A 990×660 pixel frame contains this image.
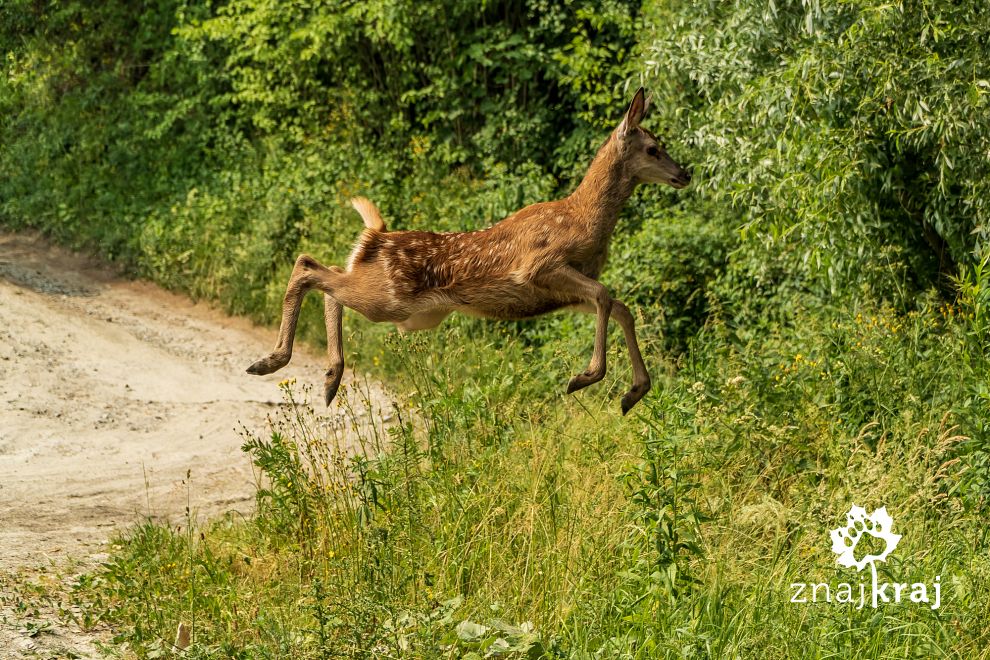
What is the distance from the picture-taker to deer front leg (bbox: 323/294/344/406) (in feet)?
15.8

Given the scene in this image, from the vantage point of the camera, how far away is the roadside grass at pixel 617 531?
18.4 ft

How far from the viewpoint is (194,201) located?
51.4 feet

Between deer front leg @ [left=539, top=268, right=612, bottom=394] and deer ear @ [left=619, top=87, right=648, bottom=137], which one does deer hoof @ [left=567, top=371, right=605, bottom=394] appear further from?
deer ear @ [left=619, top=87, right=648, bottom=137]

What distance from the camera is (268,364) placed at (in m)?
4.83

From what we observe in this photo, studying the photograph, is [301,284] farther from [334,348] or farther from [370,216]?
[370,216]

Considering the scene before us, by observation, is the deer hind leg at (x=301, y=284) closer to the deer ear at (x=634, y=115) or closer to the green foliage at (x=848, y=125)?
the deer ear at (x=634, y=115)

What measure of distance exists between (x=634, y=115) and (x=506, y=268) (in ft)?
2.63

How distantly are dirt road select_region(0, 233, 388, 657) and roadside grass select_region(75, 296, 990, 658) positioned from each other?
86 centimetres

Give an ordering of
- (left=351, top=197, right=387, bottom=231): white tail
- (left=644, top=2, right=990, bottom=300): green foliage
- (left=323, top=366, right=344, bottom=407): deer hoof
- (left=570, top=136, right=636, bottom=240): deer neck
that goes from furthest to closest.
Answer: (left=644, top=2, right=990, bottom=300): green foliage
(left=351, top=197, right=387, bottom=231): white tail
(left=570, top=136, right=636, bottom=240): deer neck
(left=323, top=366, right=344, bottom=407): deer hoof

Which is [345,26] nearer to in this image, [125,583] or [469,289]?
[125,583]

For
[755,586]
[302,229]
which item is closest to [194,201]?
[302,229]

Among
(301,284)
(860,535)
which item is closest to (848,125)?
(860,535)

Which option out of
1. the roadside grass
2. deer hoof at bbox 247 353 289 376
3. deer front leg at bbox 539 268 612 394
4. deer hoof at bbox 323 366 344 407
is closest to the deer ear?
deer front leg at bbox 539 268 612 394

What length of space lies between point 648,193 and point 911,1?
17.1 feet
